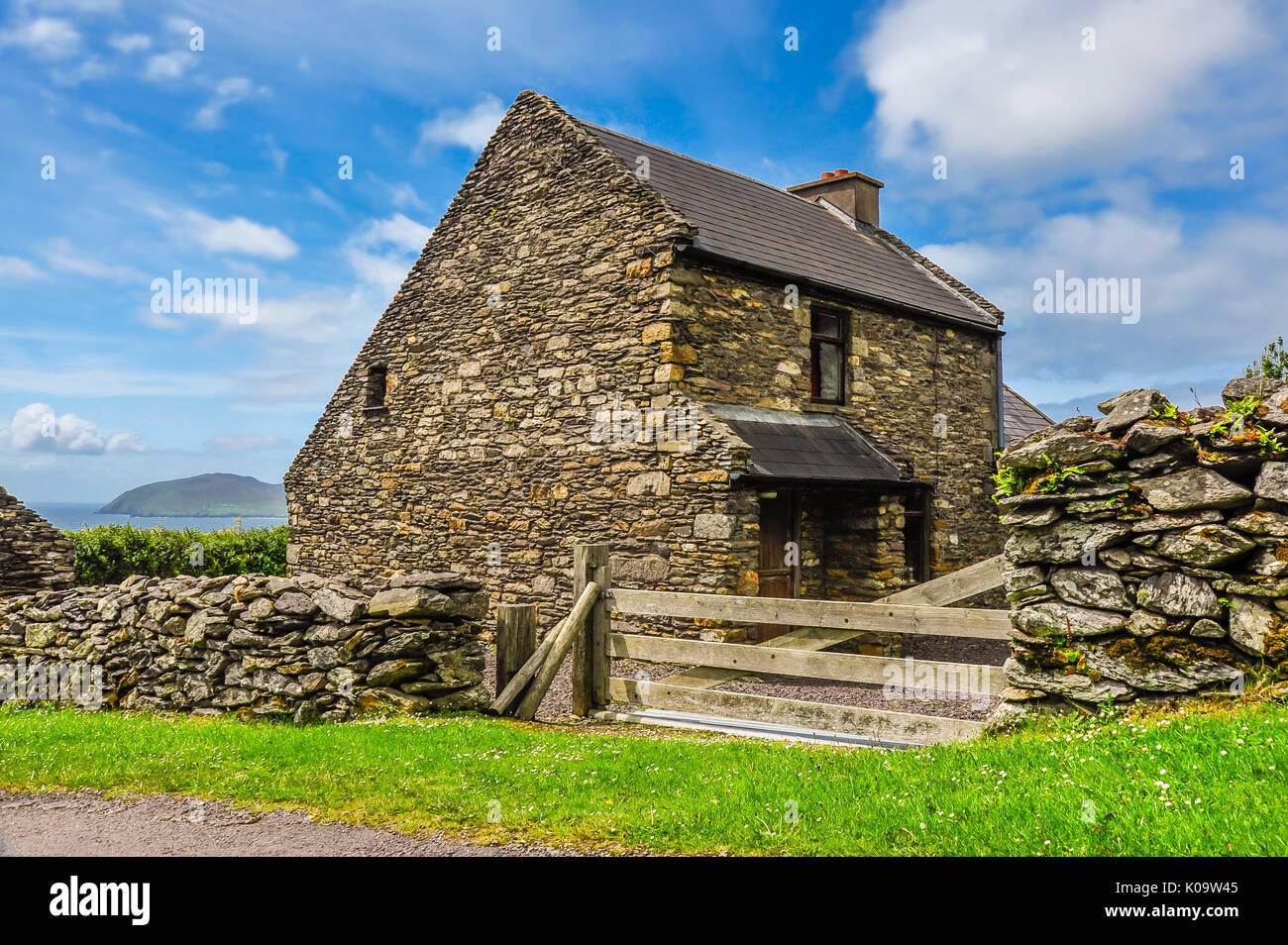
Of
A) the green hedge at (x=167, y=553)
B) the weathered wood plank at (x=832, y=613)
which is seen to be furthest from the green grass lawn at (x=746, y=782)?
the green hedge at (x=167, y=553)

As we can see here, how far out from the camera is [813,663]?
7.02 metres

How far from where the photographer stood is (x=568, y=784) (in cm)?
531

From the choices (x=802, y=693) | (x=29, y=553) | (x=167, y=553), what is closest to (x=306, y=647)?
(x=802, y=693)

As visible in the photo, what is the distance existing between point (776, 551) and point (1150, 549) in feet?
24.7

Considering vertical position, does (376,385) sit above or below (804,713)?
above

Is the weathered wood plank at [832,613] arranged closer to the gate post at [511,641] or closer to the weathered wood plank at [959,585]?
the gate post at [511,641]

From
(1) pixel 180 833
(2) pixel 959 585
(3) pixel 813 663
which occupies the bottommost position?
(1) pixel 180 833

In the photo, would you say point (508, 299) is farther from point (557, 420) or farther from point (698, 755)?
point (698, 755)

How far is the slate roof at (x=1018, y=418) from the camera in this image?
61.1 feet

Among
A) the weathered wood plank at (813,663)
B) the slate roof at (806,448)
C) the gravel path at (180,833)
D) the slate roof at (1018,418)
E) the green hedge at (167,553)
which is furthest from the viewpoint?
the slate roof at (1018,418)

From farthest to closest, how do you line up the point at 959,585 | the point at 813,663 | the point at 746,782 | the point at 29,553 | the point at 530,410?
the point at 29,553, the point at 530,410, the point at 959,585, the point at 813,663, the point at 746,782

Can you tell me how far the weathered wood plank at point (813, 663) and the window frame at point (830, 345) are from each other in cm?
723

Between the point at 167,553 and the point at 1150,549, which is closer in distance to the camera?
the point at 1150,549

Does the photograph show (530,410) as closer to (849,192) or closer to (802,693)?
(802,693)
